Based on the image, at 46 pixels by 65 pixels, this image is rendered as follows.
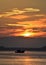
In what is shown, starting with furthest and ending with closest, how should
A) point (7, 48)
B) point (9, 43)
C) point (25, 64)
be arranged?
1. point (9, 43)
2. point (7, 48)
3. point (25, 64)

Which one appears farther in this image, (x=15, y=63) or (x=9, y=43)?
(x=9, y=43)

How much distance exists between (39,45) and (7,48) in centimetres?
852

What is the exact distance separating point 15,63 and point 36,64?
88.4 inches

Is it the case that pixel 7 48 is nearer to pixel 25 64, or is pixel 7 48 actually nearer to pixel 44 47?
pixel 44 47

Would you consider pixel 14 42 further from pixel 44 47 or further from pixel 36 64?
pixel 36 64

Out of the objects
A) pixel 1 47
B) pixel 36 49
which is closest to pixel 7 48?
pixel 1 47

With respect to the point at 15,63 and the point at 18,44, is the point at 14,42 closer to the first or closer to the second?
the point at 18,44

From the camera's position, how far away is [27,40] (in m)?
87.4

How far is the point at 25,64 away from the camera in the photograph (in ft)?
132

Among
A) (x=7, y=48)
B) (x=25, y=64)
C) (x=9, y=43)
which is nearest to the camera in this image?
(x=25, y=64)

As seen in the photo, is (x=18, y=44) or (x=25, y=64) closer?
(x=25, y=64)

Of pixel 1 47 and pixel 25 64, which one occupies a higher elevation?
pixel 1 47

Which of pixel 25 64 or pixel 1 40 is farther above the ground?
pixel 1 40

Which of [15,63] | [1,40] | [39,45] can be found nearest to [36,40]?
[39,45]
